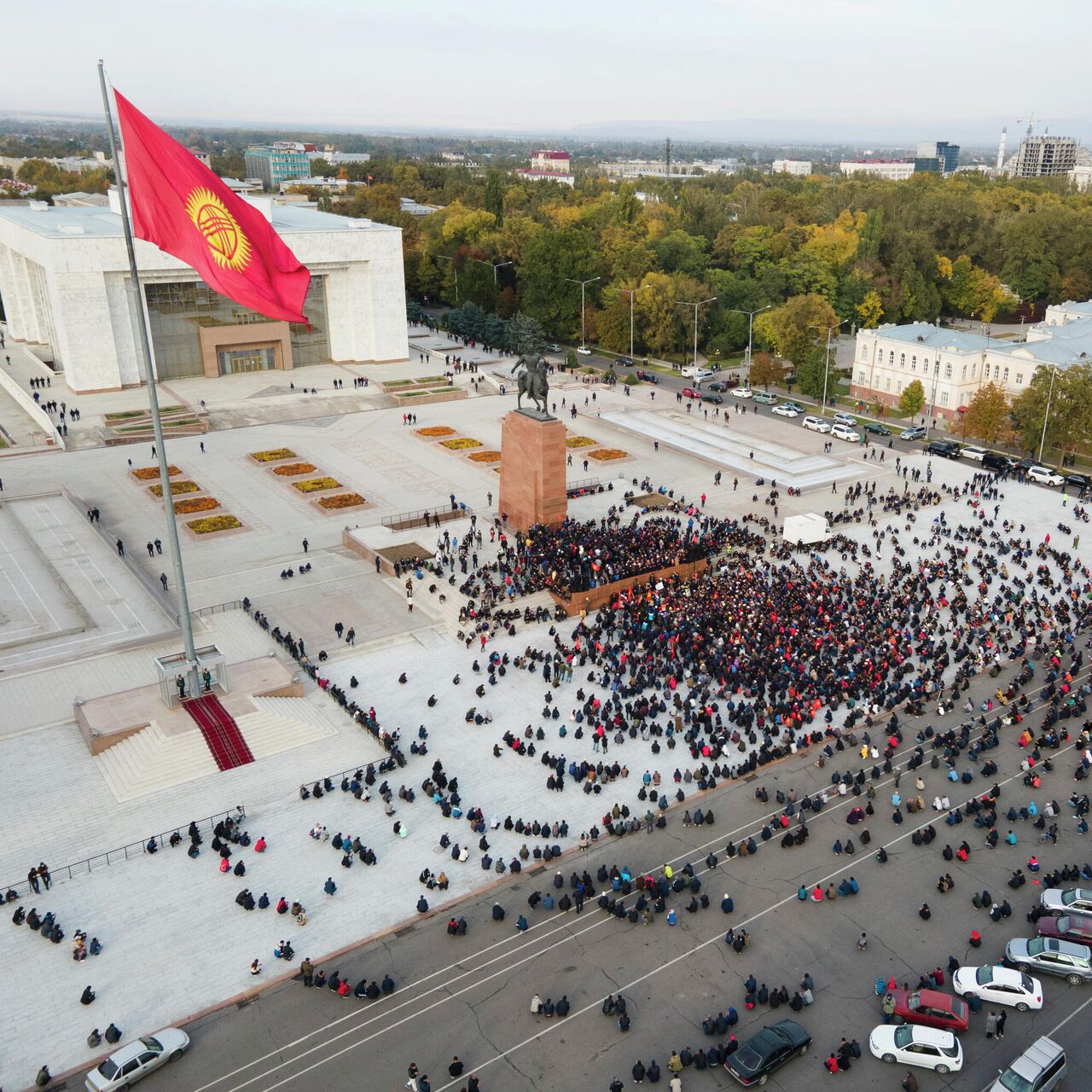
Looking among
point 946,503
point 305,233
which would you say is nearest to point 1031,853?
point 946,503

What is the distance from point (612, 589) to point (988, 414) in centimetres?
3166

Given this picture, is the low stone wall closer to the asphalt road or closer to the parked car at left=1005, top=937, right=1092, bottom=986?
the asphalt road

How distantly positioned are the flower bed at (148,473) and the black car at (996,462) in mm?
44564

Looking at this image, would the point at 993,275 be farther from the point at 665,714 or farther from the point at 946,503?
the point at 665,714

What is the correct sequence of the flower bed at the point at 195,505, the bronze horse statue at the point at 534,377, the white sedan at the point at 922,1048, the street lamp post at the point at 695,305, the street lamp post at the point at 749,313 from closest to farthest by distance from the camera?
the white sedan at the point at 922,1048 → the bronze horse statue at the point at 534,377 → the flower bed at the point at 195,505 → the street lamp post at the point at 695,305 → the street lamp post at the point at 749,313

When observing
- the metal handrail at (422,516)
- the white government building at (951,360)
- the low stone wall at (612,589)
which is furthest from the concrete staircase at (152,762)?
the white government building at (951,360)

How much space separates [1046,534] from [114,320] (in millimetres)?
57462

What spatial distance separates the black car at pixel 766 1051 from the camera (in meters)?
18.2

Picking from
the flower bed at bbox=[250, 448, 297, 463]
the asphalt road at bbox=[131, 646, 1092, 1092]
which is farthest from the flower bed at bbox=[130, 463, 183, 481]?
the asphalt road at bbox=[131, 646, 1092, 1092]

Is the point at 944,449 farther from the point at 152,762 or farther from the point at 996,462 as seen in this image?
the point at 152,762

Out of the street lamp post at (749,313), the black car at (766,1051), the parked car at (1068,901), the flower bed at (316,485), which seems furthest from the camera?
the street lamp post at (749,313)

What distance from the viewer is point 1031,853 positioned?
24.8m

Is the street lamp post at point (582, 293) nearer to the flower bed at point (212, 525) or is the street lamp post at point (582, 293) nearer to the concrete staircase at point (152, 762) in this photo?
the flower bed at point (212, 525)

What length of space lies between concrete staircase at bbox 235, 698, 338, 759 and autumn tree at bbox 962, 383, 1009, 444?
43979mm
